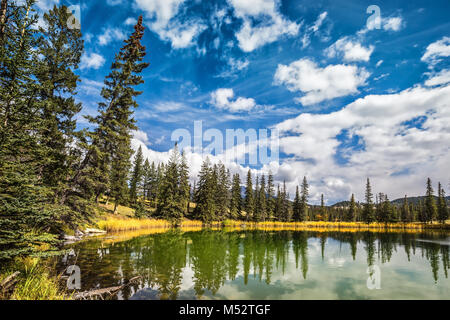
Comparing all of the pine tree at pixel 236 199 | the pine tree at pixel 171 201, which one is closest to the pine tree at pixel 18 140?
the pine tree at pixel 171 201

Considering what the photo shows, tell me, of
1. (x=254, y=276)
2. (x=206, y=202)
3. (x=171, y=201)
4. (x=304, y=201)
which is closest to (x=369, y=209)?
(x=304, y=201)

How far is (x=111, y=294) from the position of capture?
8391mm

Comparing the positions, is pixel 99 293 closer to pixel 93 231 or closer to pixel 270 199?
pixel 93 231

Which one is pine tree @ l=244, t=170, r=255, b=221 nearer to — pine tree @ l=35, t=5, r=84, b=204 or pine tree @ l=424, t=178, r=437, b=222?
pine tree @ l=35, t=5, r=84, b=204

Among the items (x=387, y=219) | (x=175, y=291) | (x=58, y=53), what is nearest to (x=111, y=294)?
(x=175, y=291)

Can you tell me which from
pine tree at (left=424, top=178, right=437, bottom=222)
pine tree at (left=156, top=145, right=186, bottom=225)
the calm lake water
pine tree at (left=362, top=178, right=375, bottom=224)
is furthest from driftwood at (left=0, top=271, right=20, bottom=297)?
pine tree at (left=424, top=178, right=437, bottom=222)

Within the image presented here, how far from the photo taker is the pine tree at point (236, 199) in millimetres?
72244

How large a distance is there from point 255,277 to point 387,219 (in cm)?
8690

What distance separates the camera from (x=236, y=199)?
74.1 metres

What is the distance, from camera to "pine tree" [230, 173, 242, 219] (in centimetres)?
7224

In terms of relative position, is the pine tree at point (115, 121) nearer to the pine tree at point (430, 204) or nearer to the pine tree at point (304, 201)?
the pine tree at point (304, 201)

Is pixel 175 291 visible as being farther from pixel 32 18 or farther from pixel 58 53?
pixel 58 53
